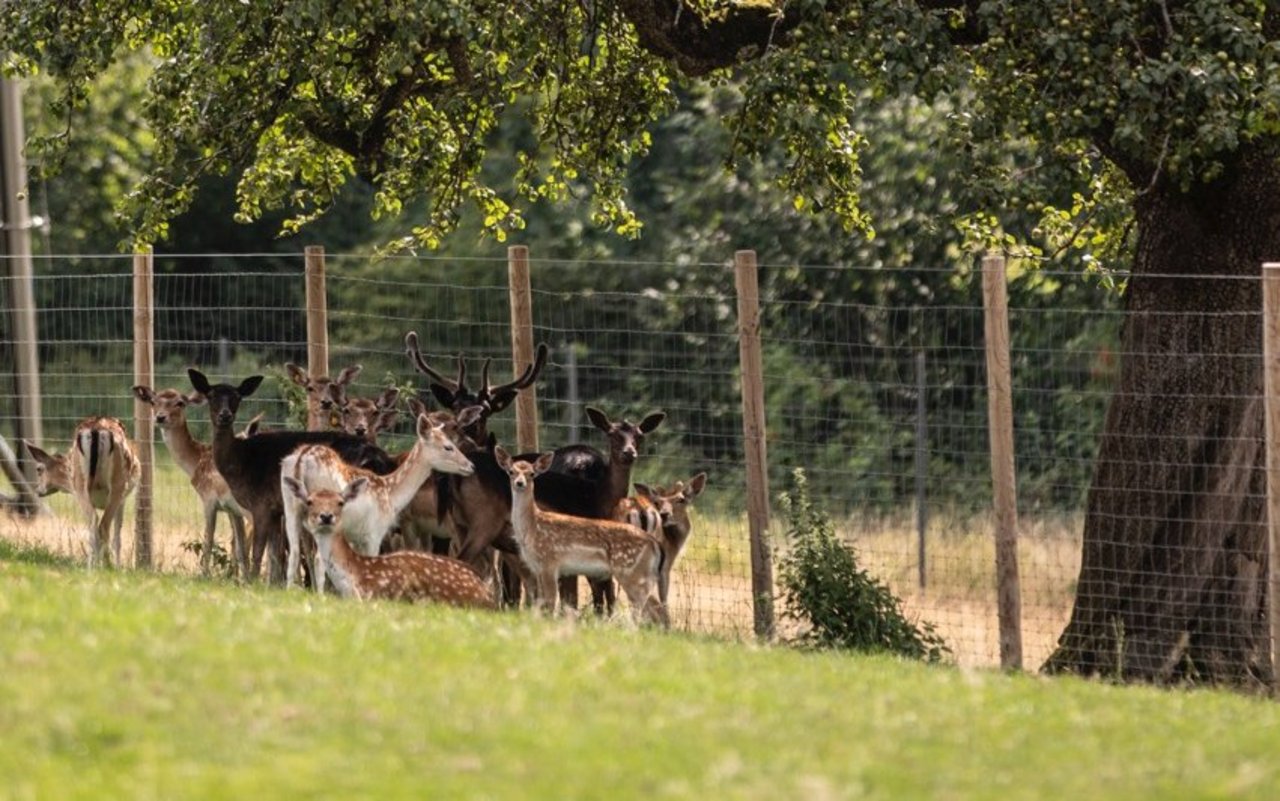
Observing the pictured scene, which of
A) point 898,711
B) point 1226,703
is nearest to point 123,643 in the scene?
point 898,711

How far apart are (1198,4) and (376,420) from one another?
639 cm

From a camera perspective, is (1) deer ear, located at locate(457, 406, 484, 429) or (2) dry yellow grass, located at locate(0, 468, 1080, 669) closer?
(1) deer ear, located at locate(457, 406, 484, 429)

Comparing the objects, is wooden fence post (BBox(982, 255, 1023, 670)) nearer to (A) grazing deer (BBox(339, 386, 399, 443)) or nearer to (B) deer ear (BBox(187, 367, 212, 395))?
(A) grazing deer (BBox(339, 386, 399, 443))

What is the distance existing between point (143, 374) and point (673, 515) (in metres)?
4.19

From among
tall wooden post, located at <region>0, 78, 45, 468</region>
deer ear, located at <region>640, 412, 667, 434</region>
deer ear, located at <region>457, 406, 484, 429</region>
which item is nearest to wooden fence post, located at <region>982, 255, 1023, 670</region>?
deer ear, located at <region>640, 412, 667, 434</region>

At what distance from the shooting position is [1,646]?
943 cm

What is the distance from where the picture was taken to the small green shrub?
1344 centimetres

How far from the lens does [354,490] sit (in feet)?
45.7

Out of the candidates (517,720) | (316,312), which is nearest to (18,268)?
(316,312)

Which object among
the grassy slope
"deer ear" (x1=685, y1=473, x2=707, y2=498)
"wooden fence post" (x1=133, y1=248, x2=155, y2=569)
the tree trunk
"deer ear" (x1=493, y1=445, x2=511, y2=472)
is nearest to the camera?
the grassy slope

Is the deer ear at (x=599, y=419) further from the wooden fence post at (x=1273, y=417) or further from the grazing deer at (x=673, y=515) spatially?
the wooden fence post at (x=1273, y=417)

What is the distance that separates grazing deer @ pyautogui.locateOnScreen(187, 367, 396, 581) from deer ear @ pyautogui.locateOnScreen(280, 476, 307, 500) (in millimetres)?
1077

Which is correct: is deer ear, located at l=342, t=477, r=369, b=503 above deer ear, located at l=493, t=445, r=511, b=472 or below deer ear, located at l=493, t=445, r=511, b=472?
below

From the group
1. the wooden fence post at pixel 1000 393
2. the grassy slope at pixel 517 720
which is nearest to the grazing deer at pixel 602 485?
the wooden fence post at pixel 1000 393
